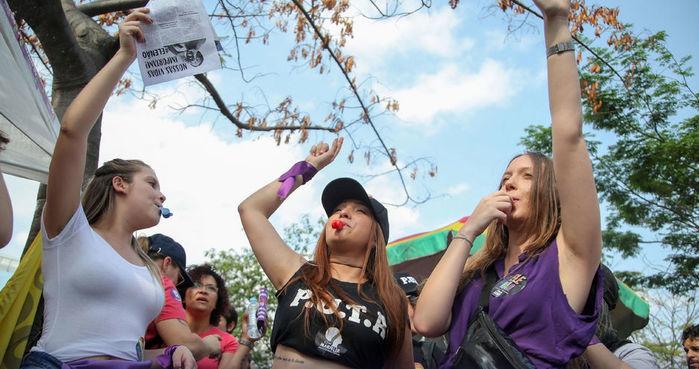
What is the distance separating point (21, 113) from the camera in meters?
3.05

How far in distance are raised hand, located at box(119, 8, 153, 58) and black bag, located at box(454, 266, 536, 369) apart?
1.76m

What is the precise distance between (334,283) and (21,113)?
5.50 feet

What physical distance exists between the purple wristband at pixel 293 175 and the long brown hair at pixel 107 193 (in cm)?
67

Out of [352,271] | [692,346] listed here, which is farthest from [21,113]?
[692,346]

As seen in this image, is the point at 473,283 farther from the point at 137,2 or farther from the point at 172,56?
the point at 137,2

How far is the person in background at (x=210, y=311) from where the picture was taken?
13.7 feet

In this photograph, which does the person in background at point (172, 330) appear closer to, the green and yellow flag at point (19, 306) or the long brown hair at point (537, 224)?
the green and yellow flag at point (19, 306)

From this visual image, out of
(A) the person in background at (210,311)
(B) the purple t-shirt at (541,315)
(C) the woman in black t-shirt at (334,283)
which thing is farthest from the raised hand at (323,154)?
(A) the person in background at (210,311)

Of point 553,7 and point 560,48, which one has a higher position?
point 553,7

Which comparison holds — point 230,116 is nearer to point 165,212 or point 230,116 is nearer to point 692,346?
point 165,212

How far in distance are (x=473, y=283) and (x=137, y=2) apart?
3.74 m

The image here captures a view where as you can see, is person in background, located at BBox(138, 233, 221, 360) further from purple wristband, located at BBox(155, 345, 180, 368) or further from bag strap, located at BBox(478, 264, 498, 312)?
bag strap, located at BBox(478, 264, 498, 312)

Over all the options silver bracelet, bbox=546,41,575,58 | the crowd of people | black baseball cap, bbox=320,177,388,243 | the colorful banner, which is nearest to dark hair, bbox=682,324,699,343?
the colorful banner

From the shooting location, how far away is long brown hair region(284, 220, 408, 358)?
2740 mm
